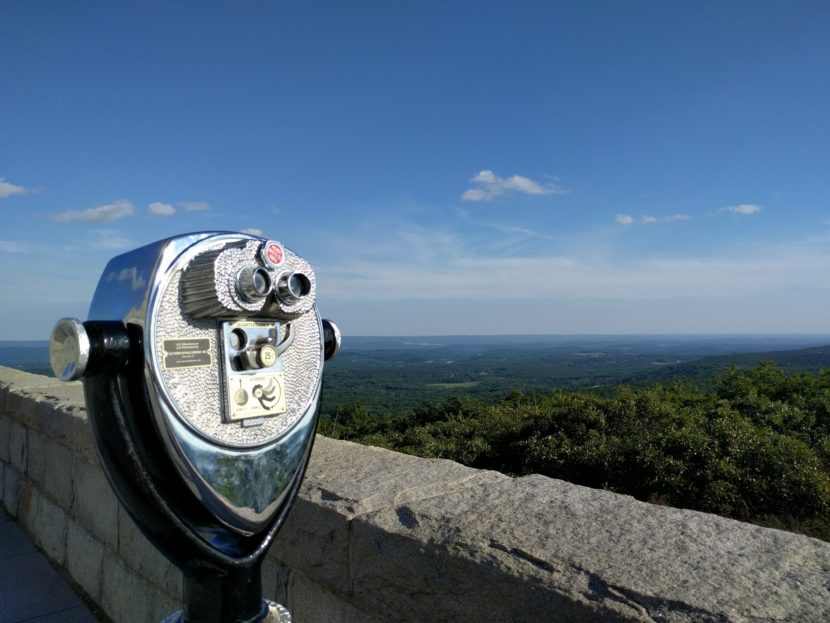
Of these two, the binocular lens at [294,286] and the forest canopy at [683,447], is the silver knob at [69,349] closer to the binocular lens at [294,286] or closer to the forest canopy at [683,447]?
the binocular lens at [294,286]

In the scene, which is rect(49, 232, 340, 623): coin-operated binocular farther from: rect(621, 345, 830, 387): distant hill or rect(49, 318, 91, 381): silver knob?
rect(621, 345, 830, 387): distant hill

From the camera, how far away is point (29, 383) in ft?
13.0

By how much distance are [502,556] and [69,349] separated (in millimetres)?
926

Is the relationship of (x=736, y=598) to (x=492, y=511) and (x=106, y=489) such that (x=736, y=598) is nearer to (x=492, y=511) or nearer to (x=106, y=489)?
(x=492, y=511)

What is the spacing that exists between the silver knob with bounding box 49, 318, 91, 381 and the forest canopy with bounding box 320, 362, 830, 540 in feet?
10.7

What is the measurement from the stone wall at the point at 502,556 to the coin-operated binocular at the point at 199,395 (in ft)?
0.84

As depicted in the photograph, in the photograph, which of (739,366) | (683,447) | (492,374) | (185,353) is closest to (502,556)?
(185,353)

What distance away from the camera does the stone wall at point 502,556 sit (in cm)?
111

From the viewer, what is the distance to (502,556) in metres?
1.28

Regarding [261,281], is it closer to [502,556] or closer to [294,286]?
[294,286]

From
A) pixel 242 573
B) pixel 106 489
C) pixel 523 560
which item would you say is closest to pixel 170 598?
pixel 106 489

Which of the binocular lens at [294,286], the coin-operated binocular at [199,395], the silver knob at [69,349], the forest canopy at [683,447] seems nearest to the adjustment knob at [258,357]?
the coin-operated binocular at [199,395]

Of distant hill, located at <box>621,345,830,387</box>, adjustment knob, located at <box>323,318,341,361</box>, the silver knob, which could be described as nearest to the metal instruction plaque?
the silver knob

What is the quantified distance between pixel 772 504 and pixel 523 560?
2.97 m
